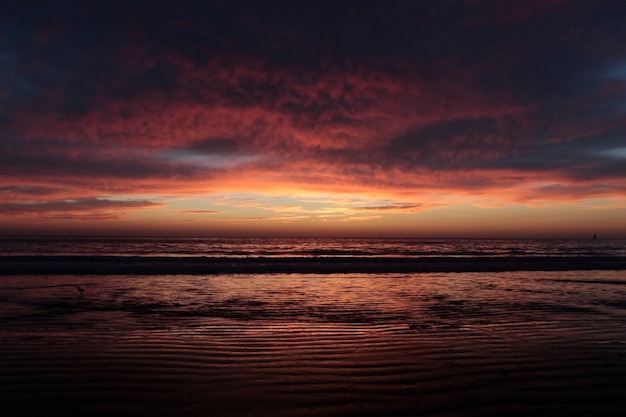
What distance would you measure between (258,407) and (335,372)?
5.70 ft

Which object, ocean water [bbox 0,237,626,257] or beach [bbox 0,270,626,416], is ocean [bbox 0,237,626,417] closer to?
beach [bbox 0,270,626,416]

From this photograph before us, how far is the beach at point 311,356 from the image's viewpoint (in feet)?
18.1

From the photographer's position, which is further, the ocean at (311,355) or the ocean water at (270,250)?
the ocean water at (270,250)

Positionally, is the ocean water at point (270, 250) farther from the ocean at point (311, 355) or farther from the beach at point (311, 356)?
the ocean at point (311, 355)

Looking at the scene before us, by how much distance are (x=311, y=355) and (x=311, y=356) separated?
7cm

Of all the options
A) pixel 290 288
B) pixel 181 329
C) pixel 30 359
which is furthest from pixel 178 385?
pixel 290 288

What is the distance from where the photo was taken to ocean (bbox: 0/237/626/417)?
5.50 metres

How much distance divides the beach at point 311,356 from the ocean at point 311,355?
0.03 metres

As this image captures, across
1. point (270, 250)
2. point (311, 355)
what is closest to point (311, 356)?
point (311, 355)

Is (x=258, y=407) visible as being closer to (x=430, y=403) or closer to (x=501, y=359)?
(x=430, y=403)

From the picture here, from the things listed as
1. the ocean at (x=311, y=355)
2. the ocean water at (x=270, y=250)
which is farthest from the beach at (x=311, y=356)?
the ocean water at (x=270, y=250)

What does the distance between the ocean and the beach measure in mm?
33

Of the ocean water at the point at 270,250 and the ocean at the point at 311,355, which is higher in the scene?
the ocean water at the point at 270,250

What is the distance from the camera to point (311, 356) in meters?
7.73
